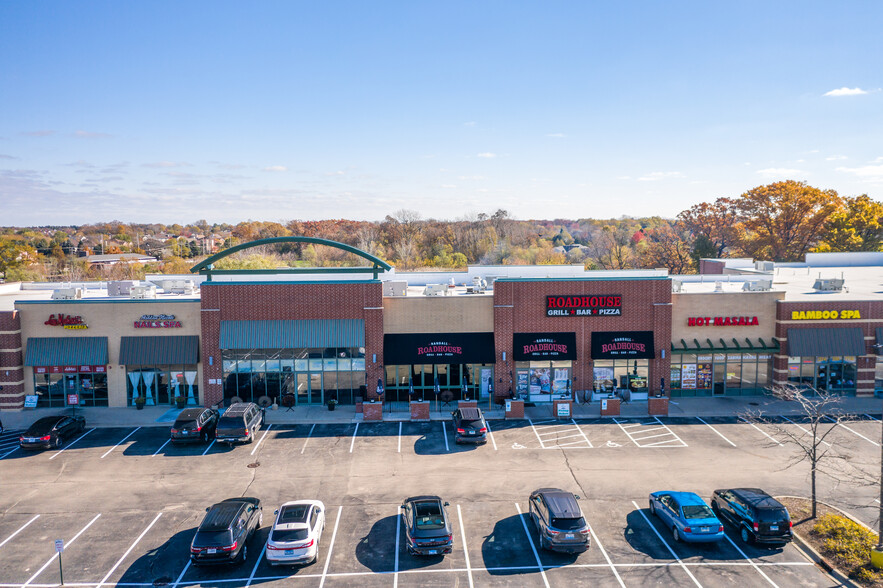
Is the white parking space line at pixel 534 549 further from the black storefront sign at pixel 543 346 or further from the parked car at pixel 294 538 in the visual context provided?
the black storefront sign at pixel 543 346

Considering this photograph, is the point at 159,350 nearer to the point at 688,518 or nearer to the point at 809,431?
the point at 688,518

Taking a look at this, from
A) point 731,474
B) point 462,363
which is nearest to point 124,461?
point 462,363

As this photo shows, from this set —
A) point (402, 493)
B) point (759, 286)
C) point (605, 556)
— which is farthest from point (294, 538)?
point (759, 286)

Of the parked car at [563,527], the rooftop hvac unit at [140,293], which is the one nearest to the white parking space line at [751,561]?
the parked car at [563,527]

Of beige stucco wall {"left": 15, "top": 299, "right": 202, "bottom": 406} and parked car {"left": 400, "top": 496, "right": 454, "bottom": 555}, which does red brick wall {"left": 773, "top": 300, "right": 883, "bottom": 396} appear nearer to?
parked car {"left": 400, "top": 496, "right": 454, "bottom": 555}

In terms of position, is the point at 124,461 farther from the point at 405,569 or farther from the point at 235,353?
the point at 405,569

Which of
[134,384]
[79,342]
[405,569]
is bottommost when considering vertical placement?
[405,569]

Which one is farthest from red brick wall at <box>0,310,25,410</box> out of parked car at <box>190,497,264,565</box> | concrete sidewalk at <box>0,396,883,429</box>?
parked car at <box>190,497,264,565</box>
